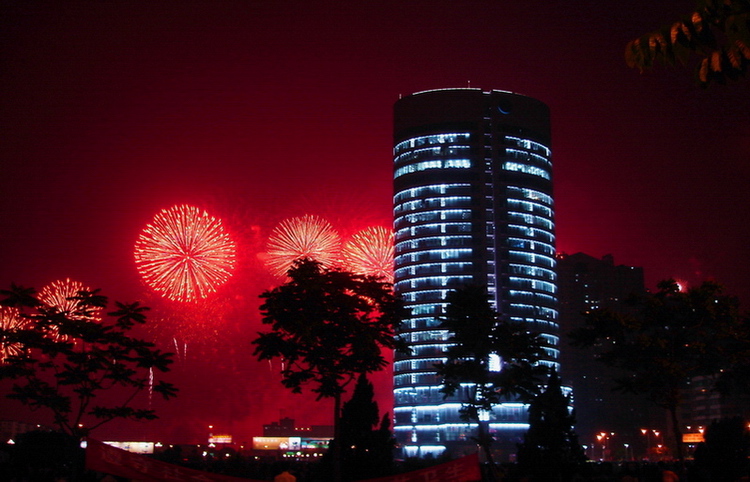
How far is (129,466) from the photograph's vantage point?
75.0 feet

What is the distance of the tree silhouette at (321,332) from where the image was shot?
47.6 m

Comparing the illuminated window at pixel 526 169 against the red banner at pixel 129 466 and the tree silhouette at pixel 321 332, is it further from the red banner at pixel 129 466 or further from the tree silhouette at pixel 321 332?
the red banner at pixel 129 466

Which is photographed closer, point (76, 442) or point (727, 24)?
point (727, 24)

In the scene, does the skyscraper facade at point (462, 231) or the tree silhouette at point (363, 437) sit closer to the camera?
the tree silhouette at point (363, 437)

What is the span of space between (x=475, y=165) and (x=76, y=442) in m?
135

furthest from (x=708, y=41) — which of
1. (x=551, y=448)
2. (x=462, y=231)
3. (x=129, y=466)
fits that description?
(x=462, y=231)

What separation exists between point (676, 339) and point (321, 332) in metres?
19.5

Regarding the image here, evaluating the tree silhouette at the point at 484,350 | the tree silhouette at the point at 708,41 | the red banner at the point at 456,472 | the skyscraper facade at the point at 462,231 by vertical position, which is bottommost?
the red banner at the point at 456,472

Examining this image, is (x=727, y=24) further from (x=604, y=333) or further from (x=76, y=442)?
(x=604, y=333)

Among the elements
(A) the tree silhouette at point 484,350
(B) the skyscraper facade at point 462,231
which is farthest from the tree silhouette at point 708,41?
(B) the skyscraper facade at point 462,231

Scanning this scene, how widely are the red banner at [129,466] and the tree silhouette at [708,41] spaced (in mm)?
17379

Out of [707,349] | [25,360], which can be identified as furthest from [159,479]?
[707,349]

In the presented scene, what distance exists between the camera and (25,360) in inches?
1524

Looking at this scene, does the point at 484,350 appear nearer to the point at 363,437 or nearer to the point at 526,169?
the point at 363,437
